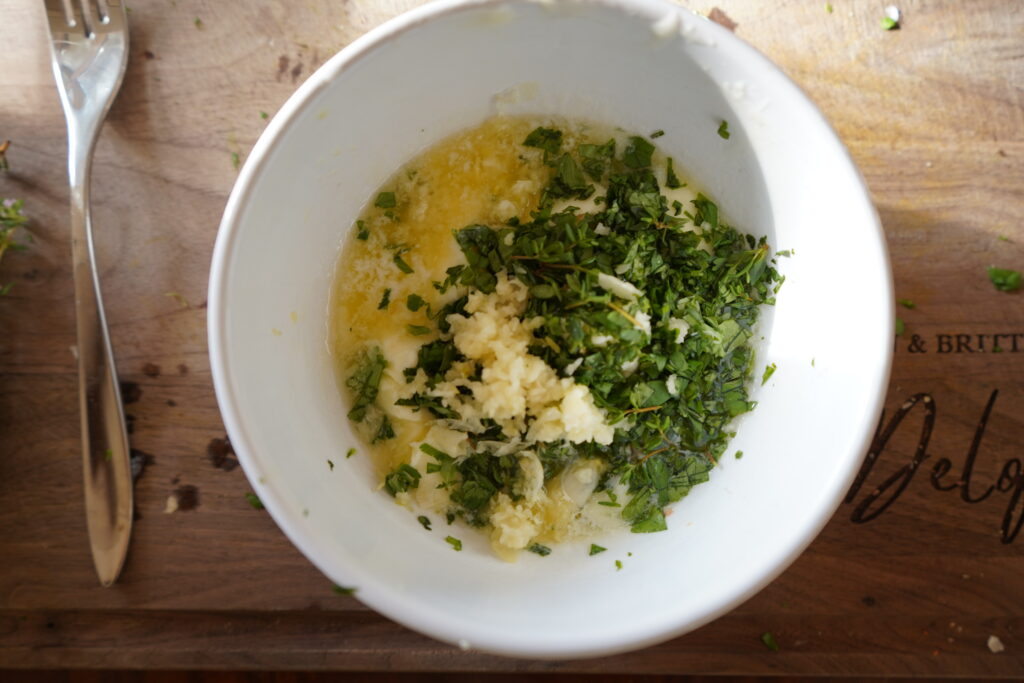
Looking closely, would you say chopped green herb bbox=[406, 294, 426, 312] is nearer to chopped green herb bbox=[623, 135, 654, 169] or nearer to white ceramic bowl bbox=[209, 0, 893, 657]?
white ceramic bowl bbox=[209, 0, 893, 657]

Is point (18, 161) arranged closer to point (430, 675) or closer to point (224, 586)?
point (224, 586)

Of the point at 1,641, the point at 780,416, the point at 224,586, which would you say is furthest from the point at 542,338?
the point at 1,641

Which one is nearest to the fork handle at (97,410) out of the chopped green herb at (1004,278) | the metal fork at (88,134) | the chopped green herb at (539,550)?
the metal fork at (88,134)

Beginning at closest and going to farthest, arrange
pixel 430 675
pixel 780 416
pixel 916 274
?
pixel 780 416, pixel 916 274, pixel 430 675

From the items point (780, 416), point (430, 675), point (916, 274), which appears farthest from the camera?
point (430, 675)

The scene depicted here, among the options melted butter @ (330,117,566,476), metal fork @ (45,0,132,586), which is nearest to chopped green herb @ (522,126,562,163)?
melted butter @ (330,117,566,476)

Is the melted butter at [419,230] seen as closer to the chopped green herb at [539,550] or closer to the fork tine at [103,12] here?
the chopped green herb at [539,550]
